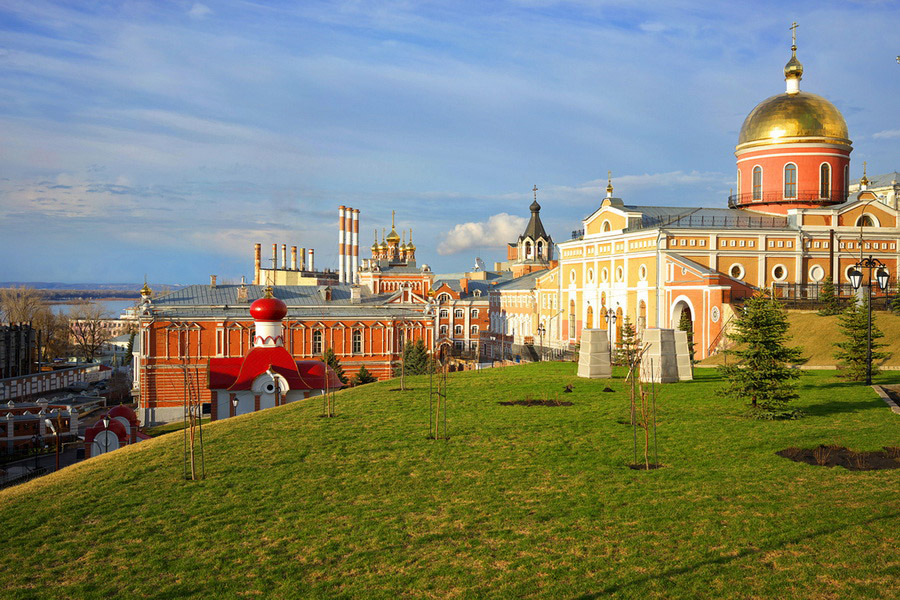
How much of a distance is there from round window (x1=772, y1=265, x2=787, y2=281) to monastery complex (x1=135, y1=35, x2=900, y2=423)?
0.08 meters

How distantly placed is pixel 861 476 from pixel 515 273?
71265 millimetres

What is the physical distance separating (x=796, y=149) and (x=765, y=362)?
2965 cm

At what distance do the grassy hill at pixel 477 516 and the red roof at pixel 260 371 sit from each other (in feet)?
35.5

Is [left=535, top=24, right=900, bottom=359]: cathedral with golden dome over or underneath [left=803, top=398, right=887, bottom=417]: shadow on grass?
over

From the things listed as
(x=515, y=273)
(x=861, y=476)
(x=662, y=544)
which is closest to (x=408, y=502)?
(x=662, y=544)

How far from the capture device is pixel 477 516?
10391 mm

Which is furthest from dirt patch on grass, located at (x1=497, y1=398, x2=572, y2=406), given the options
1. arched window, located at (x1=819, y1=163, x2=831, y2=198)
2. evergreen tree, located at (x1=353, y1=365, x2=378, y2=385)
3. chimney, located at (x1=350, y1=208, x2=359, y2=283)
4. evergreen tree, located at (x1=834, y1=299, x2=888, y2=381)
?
chimney, located at (x1=350, y1=208, x2=359, y2=283)

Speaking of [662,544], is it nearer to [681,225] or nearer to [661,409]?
[661,409]

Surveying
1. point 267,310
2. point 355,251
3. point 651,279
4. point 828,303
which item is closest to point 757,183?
point 651,279

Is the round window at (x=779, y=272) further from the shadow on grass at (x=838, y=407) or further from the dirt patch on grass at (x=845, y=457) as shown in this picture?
the dirt patch on grass at (x=845, y=457)

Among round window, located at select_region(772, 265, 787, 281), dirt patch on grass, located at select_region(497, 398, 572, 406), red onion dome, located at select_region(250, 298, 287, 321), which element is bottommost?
dirt patch on grass, located at select_region(497, 398, 572, 406)

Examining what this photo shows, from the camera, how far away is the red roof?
27500 mm

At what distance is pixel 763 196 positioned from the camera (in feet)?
136

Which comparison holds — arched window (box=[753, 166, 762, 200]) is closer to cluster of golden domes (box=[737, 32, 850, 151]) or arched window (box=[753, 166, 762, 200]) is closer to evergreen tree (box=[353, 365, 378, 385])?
cluster of golden domes (box=[737, 32, 850, 151])
